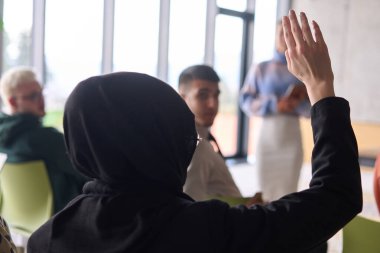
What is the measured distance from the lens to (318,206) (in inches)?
37.6

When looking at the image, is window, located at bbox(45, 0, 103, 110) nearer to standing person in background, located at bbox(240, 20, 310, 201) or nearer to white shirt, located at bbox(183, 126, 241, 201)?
standing person in background, located at bbox(240, 20, 310, 201)

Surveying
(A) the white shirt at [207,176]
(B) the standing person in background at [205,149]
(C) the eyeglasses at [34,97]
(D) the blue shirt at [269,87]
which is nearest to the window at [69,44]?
(D) the blue shirt at [269,87]

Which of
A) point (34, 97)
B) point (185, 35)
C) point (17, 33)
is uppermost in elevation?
point (185, 35)

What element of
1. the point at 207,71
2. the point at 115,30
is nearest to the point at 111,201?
the point at 207,71

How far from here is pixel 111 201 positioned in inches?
39.2

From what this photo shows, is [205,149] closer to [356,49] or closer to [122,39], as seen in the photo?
[122,39]

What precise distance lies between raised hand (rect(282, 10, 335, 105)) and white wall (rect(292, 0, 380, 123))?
19.4ft

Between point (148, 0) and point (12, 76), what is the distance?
2921mm

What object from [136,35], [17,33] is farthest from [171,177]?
[136,35]

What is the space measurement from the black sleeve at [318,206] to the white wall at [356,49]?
19.5 feet

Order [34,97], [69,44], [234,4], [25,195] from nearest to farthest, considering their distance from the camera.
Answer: [25,195], [34,97], [69,44], [234,4]

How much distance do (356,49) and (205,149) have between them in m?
5.04

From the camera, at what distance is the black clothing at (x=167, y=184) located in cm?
95

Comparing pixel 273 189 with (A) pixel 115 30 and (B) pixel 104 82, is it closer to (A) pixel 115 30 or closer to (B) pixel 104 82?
(A) pixel 115 30
